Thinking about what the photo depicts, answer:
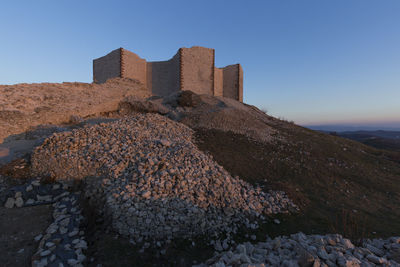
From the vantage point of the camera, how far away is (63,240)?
8.69 ft

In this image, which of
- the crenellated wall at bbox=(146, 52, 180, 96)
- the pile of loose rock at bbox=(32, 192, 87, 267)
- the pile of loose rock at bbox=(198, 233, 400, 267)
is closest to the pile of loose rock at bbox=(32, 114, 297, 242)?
the pile of loose rock at bbox=(32, 192, 87, 267)

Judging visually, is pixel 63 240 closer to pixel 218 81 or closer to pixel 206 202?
pixel 206 202

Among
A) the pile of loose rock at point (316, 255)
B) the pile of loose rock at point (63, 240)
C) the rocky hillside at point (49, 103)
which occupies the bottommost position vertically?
the pile of loose rock at point (63, 240)

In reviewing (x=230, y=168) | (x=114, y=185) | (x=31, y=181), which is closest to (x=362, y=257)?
(x=230, y=168)

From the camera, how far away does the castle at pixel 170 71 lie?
13.9 m

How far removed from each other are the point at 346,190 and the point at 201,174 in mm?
4394

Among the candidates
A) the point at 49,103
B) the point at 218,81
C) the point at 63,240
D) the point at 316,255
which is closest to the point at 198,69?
the point at 218,81

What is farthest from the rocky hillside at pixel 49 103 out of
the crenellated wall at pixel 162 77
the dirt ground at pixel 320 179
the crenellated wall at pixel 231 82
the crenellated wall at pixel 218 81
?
the crenellated wall at pixel 231 82

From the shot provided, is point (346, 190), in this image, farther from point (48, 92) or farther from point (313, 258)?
Result: point (48, 92)

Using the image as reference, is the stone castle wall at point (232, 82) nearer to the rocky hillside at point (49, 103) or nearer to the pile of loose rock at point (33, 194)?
the rocky hillside at point (49, 103)

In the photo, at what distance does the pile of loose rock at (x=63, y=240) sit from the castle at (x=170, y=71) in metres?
Result: 12.1

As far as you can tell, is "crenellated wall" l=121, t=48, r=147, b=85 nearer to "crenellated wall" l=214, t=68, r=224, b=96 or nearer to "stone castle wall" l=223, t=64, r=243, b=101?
"crenellated wall" l=214, t=68, r=224, b=96

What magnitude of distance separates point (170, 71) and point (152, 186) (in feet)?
45.4

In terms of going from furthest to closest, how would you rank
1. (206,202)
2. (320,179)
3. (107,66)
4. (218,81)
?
(218,81) → (107,66) → (320,179) → (206,202)
